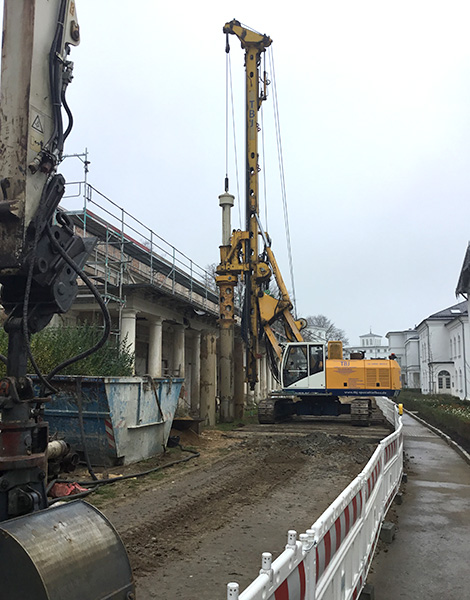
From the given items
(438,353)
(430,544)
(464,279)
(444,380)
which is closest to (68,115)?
(430,544)

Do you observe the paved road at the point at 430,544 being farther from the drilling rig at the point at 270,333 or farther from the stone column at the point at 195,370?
the stone column at the point at 195,370

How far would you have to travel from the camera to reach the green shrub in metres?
10.4

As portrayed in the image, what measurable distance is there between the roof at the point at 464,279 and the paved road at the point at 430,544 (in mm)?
22441

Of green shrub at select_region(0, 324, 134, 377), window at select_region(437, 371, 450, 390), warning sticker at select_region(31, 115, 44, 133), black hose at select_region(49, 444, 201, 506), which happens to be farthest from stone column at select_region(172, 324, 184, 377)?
window at select_region(437, 371, 450, 390)

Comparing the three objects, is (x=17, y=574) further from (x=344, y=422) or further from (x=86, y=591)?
(x=344, y=422)

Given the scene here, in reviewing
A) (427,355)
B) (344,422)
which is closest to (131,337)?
(344,422)

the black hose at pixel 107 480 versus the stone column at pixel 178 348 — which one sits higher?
the stone column at pixel 178 348

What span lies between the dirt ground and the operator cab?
545 cm

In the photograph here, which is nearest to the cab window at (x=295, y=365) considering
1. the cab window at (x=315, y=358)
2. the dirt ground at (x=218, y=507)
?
the cab window at (x=315, y=358)

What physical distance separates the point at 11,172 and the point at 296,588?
293 centimetres

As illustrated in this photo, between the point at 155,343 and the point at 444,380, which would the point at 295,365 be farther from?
the point at 444,380

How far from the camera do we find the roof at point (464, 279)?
31.7m

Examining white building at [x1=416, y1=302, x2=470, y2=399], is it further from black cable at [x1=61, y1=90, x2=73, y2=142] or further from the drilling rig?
black cable at [x1=61, y1=90, x2=73, y2=142]

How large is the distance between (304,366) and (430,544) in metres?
12.9
